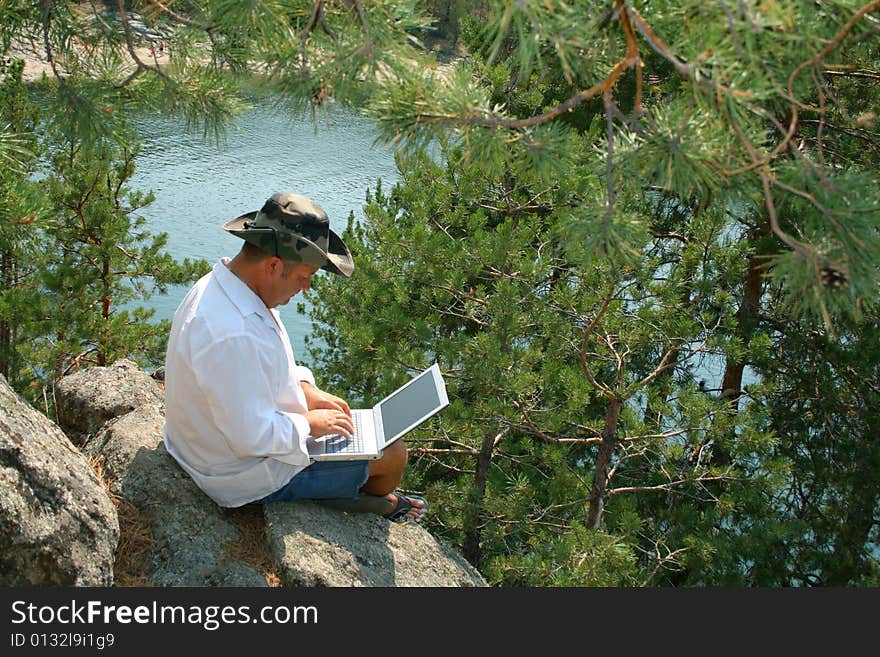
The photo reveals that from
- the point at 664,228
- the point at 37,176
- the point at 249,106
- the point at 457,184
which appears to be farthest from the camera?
the point at 37,176

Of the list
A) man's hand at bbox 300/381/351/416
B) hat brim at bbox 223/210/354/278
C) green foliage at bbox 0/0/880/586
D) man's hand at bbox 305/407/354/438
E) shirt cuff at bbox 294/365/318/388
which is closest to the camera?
green foliage at bbox 0/0/880/586

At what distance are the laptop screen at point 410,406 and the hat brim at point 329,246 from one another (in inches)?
19.3

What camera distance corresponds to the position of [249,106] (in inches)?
117

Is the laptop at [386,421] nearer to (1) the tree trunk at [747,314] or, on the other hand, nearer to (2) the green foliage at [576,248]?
(2) the green foliage at [576,248]

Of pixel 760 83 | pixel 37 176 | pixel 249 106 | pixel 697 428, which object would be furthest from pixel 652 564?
pixel 37 176

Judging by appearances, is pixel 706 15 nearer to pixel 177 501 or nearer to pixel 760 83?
pixel 760 83

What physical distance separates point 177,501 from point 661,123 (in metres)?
2.09

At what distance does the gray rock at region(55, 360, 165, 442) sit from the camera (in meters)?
3.96

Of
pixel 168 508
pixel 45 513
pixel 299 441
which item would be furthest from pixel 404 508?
pixel 45 513

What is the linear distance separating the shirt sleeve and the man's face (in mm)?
206

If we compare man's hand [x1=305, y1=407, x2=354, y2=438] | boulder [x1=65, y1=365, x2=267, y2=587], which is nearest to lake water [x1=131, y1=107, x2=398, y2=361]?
boulder [x1=65, y1=365, x2=267, y2=587]

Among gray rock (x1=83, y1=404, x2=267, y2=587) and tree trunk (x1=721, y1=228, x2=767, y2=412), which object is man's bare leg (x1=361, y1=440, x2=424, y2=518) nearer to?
gray rock (x1=83, y1=404, x2=267, y2=587)

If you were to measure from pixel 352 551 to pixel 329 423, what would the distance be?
460 mm

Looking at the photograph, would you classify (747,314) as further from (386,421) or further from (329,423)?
(329,423)
